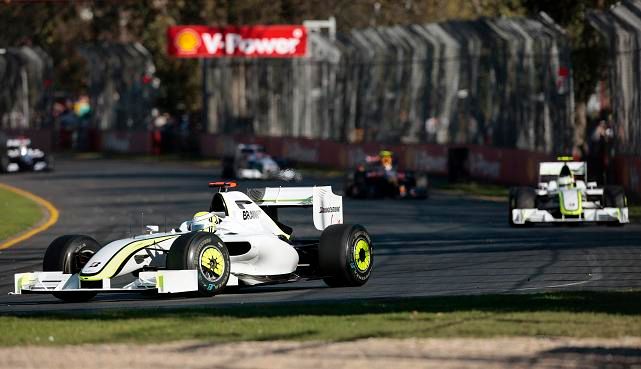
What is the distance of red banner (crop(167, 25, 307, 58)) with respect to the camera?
58094 mm

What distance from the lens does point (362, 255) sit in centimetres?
1684

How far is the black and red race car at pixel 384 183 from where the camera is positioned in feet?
114

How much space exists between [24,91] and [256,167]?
28026 millimetres

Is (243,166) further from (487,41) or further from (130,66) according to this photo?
(130,66)

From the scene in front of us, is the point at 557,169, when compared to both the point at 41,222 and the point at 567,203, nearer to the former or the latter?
the point at 567,203

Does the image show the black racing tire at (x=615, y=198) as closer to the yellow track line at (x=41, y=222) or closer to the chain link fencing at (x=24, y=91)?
the yellow track line at (x=41, y=222)

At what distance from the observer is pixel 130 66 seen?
66.2 metres

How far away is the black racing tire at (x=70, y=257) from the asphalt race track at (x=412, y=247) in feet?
0.51

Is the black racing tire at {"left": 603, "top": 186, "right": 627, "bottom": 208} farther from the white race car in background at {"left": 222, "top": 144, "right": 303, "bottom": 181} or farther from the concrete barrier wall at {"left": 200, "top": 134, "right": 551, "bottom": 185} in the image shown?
the white race car in background at {"left": 222, "top": 144, "right": 303, "bottom": 181}

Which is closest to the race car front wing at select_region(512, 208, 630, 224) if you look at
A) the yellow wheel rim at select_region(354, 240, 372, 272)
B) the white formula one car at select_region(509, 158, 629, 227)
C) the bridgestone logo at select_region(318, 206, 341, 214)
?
the white formula one car at select_region(509, 158, 629, 227)

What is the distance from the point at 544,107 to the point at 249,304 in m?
23.4

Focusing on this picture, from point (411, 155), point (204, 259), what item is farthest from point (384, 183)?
point (204, 259)

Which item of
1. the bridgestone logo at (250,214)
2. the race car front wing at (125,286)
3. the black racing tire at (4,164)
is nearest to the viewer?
the race car front wing at (125,286)

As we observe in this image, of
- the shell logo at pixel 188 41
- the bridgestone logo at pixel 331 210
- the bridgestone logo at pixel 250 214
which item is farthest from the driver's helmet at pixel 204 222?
the shell logo at pixel 188 41
